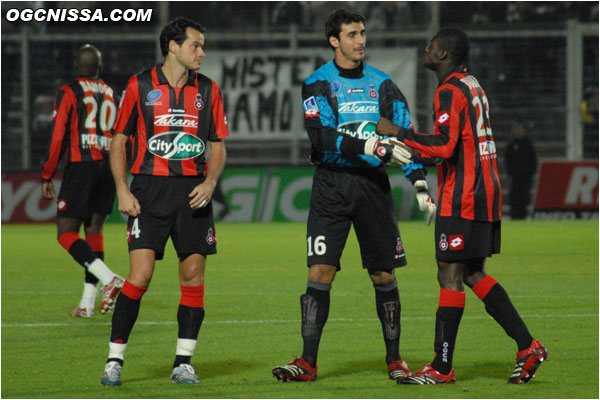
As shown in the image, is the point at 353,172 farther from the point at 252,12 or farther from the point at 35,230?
the point at 252,12

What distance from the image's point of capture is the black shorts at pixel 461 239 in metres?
5.63

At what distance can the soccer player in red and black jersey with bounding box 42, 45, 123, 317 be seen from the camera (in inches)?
339

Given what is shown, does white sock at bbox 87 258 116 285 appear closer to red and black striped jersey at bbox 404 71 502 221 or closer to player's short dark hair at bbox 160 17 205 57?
player's short dark hair at bbox 160 17 205 57

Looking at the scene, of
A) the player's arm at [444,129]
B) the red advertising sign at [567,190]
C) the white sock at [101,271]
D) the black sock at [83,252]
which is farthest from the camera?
the red advertising sign at [567,190]

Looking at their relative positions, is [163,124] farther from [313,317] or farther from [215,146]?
[313,317]

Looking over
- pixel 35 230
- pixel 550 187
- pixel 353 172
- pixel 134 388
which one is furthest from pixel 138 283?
A: pixel 550 187

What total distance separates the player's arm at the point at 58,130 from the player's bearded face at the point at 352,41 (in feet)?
11.3

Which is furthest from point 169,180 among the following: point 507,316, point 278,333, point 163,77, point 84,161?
point 84,161

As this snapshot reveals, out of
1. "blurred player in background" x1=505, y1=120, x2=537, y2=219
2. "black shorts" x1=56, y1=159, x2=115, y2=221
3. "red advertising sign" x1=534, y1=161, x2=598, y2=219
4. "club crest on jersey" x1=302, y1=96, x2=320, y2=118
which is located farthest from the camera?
"blurred player in background" x1=505, y1=120, x2=537, y2=219

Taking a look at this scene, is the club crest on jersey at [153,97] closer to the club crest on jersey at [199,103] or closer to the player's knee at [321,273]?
the club crest on jersey at [199,103]

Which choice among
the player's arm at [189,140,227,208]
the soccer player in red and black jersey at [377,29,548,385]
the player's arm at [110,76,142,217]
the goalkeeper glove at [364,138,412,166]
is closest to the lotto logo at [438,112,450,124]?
the soccer player in red and black jersey at [377,29,548,385]

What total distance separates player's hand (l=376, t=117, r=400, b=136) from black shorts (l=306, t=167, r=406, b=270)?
11.7 inches

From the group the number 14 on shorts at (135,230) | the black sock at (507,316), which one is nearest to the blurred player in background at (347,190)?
the black sock at (507,316)

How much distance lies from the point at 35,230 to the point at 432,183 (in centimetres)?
738
